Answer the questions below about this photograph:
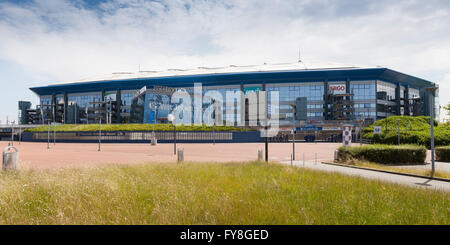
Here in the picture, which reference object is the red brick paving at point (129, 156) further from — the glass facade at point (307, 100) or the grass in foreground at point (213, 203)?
the glass facade at point (307, 100)

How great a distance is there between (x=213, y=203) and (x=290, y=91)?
72.6 meters

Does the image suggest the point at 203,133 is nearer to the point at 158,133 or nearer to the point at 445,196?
the point at 158,133

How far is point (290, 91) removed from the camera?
7475cm

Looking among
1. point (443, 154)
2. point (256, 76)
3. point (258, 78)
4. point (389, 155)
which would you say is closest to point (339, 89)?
point (258, 78)

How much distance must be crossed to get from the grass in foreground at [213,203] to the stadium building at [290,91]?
183 ft

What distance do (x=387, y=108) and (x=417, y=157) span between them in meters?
69.0

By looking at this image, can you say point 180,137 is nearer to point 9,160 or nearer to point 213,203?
point 9,160

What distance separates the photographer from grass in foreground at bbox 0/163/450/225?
503cm

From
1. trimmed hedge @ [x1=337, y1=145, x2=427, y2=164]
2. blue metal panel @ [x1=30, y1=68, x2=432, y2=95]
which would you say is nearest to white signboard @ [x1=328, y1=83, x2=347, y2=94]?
blue metal panel @ [x1=30, y1=68, x2=432, y2=95]

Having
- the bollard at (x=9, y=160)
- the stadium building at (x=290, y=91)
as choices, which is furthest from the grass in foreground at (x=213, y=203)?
Answer: the stadium building at (x=290, y=91)

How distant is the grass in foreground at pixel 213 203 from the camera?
5031 mm

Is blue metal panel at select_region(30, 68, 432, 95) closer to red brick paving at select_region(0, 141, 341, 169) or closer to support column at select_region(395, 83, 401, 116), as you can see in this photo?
support column at select_region(395, 83, 401, 116)

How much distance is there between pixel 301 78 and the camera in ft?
242

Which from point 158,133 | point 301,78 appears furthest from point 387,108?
point 158,133
